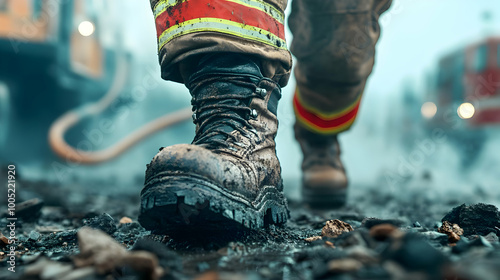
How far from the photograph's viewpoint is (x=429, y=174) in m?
6.33

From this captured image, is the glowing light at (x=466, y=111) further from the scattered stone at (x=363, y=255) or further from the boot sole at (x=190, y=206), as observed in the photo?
the scattered stone at (x=363, y=255)

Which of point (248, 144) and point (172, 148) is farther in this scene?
point (248, 144)

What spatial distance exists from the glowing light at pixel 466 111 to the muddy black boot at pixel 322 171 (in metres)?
5.14

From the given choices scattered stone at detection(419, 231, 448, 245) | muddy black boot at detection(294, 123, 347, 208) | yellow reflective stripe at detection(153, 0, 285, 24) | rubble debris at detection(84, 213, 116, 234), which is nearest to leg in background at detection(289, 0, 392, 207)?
muddy black boot at detection(294, 123, 347, 208)

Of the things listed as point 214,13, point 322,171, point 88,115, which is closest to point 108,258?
point 214,13

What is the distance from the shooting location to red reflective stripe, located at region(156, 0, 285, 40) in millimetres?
1479

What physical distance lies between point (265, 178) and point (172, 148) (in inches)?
14.7

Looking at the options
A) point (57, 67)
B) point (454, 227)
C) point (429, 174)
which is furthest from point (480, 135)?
point (57, 67)

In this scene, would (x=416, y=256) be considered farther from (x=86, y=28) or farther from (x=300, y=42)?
(x=86, y=28)

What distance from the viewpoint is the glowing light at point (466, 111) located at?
6.92 m

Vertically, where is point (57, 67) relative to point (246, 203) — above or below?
above

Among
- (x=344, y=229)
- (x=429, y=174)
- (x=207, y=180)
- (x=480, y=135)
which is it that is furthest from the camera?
(x=480, y=135)

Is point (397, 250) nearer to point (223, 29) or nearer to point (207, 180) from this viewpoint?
point (207, 180)

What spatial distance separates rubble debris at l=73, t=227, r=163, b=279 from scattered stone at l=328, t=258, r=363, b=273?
0.38 m
